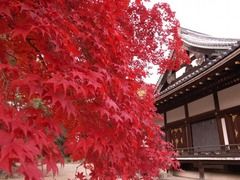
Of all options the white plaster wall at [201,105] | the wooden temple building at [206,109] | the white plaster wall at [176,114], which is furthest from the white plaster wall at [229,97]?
the white plaster wall at [176,114]

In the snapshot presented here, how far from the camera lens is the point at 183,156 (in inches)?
482

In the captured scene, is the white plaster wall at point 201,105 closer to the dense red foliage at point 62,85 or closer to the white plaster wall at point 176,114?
the white plaster wall at point 176,114

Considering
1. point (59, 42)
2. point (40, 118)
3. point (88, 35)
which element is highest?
point (88, 35)

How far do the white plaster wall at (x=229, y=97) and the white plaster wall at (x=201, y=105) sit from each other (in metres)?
0.63

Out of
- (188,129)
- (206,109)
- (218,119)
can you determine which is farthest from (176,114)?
(218,119)

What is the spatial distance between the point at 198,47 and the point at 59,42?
12676 mm

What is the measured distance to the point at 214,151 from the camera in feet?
33.5

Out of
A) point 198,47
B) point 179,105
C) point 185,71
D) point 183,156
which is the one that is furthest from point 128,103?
point 185,71

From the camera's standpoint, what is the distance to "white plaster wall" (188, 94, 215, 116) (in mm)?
10964

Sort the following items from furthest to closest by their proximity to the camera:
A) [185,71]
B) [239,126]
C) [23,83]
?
[185,71] < [239,126] < [23,83]

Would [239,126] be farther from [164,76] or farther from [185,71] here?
[164,76]

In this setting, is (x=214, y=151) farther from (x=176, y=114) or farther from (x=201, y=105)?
(x=176, y=114)

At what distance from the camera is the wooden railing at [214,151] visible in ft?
30.2

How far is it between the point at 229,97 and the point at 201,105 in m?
1.90
